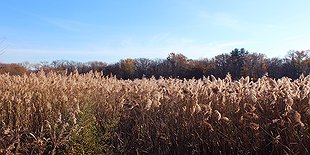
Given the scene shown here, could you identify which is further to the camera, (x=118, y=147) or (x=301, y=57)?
(x=301, y=57)

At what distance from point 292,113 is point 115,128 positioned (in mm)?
3378

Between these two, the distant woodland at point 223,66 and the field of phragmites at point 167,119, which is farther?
the distant woodland at point 223,66

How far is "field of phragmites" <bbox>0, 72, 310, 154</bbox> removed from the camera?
395cm

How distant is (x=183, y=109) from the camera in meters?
4.72

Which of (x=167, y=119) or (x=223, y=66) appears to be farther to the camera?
(x=223, y=66)

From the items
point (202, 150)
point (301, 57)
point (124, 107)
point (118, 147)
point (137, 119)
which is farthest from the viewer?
point (301, 57)

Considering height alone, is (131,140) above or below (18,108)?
below

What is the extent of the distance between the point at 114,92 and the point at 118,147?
6.53ft

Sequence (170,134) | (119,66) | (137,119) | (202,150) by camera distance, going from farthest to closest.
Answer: (119,66), (137,119), (170,134), (202,150)

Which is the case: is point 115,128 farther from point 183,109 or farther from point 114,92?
point 183,109

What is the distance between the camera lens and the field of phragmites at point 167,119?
3.95 meters

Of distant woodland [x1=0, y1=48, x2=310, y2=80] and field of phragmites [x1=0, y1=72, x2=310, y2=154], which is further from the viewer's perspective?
distant woodland [x1=0, y1=48, x2=310, y2=80]

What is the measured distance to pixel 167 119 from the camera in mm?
5121

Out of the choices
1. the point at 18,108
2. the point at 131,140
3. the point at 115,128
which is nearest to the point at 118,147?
the point at 131,140
